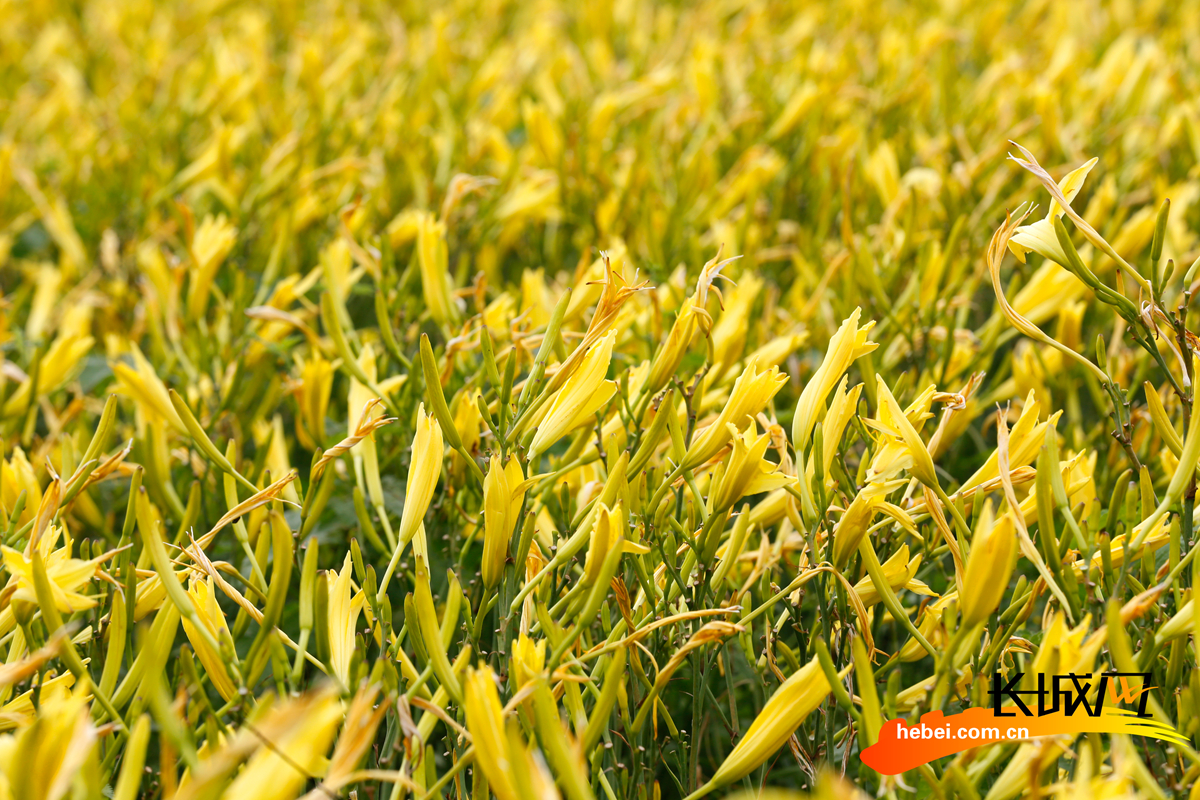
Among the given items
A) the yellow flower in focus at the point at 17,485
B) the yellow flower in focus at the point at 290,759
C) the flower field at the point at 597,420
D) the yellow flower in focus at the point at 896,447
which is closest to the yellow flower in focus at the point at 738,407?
the flower field at the point at 597,420

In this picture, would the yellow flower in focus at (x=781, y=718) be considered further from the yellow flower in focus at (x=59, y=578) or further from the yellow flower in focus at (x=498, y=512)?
the yellow flower in focus at (x=59, y=578)

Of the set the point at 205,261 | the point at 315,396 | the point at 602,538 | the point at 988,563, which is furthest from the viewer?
the point at 205,261

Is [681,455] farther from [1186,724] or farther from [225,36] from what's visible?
[225,36]

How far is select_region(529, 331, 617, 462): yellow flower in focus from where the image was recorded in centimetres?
106

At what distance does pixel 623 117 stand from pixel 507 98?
32 cm

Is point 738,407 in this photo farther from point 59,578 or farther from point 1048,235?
point 59,578

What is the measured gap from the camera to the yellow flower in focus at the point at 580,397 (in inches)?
41.8

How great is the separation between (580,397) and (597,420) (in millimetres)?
132

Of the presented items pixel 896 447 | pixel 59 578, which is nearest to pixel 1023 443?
pixel 896 447

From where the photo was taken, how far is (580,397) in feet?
3.51

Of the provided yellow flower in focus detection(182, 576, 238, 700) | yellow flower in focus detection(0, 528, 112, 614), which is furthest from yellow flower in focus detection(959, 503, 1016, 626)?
yellow flower in focus detection(0, 528, 112, 614)

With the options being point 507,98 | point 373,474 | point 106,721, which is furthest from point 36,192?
point 106,721

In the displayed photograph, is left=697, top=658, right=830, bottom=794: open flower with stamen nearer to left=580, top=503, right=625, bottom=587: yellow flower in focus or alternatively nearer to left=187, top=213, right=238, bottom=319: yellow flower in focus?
left=580, top=503, right=625, bottom=587: yellow flower in focus

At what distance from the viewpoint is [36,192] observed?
6.98ft
